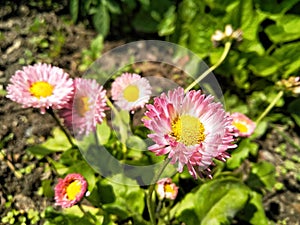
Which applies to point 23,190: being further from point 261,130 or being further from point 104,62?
point 261,130

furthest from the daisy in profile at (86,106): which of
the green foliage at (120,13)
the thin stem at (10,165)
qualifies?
the green foliage at (120,13)

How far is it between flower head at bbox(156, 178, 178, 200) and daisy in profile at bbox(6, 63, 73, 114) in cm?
49

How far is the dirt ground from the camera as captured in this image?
6.17 feet

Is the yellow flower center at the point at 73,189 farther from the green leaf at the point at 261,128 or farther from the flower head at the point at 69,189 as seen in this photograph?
the green leaf at the point at 261,128

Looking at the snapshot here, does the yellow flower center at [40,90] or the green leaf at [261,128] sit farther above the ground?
the yellow flower center at [40,90]

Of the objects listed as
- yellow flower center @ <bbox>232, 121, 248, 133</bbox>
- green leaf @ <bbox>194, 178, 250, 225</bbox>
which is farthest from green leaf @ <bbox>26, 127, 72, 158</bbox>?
yellow flower center @ <bbox>232, 121, 248, 133</bbox>

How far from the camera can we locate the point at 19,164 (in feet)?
6.31

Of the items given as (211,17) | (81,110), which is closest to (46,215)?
(81,110)

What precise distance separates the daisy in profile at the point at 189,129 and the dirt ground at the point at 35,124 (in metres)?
0.97

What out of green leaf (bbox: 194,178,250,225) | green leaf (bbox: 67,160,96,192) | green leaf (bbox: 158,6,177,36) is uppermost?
green leaf (bbox: 158,6,177,36)

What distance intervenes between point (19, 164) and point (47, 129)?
9.1 inches

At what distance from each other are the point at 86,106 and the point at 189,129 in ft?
1.74

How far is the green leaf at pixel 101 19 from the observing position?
2.22 m

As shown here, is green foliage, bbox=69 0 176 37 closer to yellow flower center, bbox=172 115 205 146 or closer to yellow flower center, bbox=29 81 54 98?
yellow flower center, bbox=29 81 54 98
